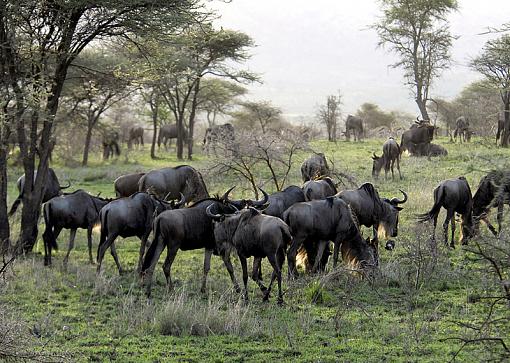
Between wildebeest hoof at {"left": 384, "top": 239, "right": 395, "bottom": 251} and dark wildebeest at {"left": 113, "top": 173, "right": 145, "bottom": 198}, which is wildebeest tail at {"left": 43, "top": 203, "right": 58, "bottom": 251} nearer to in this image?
dark wildebeest at {"left": 113, "top": 173, "right": 145, "bottom": 198}

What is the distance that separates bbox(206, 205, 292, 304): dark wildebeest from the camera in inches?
316

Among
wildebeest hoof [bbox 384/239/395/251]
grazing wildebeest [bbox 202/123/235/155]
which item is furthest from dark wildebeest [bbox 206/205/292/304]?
grazing wildebeest [bbox 202/123/235/155]

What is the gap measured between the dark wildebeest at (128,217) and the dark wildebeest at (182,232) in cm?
90

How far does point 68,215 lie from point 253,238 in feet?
12.5

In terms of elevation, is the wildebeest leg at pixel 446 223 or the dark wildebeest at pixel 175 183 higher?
the dark wildebeest at pixel 175 183

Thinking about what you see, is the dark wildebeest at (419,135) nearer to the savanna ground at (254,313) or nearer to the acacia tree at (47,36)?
the savanna ground at (254,313)

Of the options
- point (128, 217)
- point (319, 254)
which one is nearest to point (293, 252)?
point (319, 254)

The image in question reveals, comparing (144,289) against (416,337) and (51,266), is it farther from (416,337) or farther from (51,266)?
(416,337)

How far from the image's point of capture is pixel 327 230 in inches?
367

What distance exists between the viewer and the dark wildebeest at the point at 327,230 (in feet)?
30.1

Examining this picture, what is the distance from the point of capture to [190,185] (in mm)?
13453

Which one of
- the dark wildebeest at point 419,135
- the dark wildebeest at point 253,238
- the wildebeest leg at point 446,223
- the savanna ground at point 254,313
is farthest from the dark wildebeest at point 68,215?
the dark wildebeest at point 419,135

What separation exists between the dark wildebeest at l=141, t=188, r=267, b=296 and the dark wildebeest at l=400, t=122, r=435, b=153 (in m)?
15.3

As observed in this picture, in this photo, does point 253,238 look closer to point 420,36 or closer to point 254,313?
point 254,313
